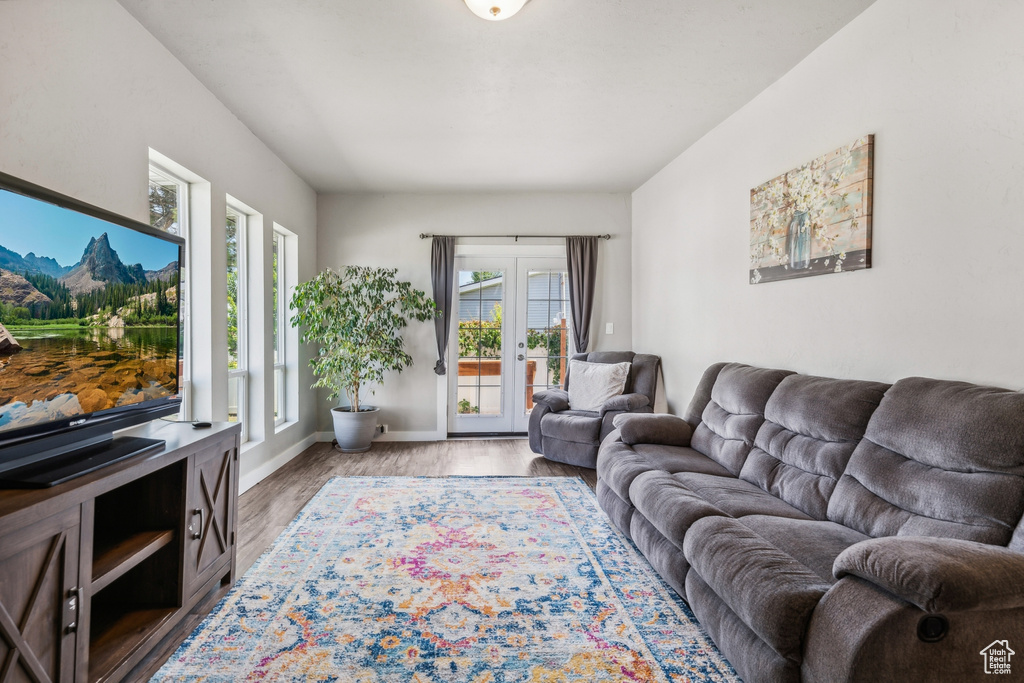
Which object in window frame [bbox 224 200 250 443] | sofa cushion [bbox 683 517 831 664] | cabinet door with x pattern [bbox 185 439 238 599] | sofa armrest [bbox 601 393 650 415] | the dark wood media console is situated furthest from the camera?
sofa armrest [bbox 601 393 650 415]

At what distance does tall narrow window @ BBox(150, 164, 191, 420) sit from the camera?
2.98 meters

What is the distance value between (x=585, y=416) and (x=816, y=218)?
2486mm

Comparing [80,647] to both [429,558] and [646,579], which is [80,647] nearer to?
[429,558]

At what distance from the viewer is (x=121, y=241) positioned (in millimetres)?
1988

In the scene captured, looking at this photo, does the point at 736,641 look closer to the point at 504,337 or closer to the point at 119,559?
the point at 119,559

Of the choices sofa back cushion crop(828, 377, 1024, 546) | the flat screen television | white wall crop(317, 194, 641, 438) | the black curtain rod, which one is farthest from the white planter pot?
sofa back cushion crop(828, 377, 1024, 546)

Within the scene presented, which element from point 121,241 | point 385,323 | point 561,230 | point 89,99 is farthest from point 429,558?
point 561,230

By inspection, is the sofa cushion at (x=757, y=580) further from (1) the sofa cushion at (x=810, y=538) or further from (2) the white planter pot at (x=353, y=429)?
(2) the white planter pot at (x=353, y=429)

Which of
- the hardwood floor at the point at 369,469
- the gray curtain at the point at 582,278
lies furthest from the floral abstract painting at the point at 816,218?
the gray curtain at the point at 582,278

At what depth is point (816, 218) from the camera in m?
2.75

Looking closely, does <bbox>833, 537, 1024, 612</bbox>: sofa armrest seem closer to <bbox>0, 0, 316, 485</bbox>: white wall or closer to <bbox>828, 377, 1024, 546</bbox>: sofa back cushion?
<bbox>828, 377, 1024, 546</bbox>: sofa back cushion

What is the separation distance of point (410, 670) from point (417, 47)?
2758 millimetres

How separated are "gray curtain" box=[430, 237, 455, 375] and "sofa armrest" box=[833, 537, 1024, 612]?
14.6ft

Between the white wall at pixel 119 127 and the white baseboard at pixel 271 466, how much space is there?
0.07ft
